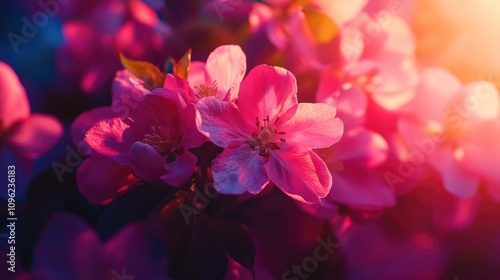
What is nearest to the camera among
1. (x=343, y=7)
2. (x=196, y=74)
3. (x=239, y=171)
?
(x=239, y=171)

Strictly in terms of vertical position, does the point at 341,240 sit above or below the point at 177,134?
below

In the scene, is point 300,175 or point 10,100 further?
point 10,100

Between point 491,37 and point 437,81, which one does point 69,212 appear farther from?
point 491,37

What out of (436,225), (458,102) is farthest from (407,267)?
(458,102)

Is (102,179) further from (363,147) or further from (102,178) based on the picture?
(363,147)

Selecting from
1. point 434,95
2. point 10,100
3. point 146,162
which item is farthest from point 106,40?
point 434,95

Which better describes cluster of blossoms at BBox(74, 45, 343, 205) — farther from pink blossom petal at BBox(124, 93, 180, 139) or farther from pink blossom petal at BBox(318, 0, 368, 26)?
pink blossom petal at BBox(318, 0, 368, 26)

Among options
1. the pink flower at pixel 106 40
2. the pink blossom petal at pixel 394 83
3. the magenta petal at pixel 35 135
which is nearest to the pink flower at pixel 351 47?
the pink blossom petal at pixel 394 83
